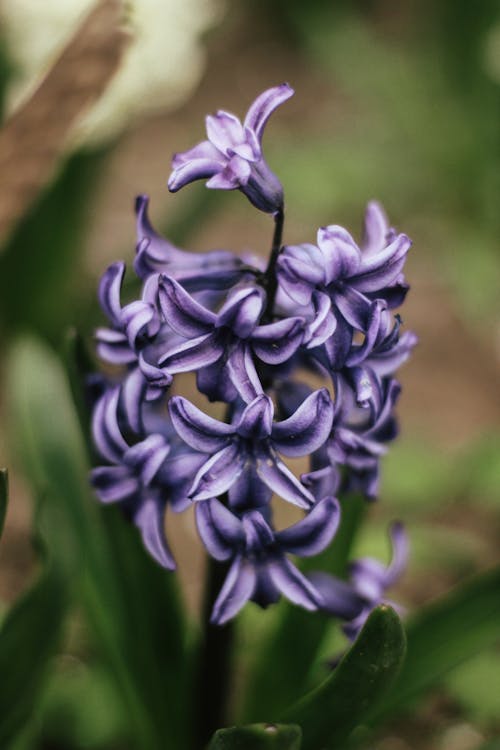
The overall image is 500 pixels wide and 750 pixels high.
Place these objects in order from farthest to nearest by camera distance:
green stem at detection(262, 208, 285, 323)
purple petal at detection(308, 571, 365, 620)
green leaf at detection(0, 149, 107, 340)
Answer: green leaf at detection(0, 149, 107, 340) → purple petal at detection(308, 571, 365, 620) → green stem at detection(262, 208, 285, 323)

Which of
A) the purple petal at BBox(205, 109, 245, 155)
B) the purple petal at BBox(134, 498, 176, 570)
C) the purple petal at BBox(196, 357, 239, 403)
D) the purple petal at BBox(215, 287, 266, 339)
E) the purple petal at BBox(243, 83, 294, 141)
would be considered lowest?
the purple petal at BBox(134, 498, 176, 570)

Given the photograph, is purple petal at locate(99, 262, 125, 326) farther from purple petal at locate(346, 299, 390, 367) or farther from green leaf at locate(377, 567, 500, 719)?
green leaf at locate(377, 567, 500, 719)

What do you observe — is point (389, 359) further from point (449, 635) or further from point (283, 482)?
point (449, 635)

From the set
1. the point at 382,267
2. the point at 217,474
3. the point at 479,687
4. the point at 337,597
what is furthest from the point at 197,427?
the point at 479,687

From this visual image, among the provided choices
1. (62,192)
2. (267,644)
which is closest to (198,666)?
(267,644)

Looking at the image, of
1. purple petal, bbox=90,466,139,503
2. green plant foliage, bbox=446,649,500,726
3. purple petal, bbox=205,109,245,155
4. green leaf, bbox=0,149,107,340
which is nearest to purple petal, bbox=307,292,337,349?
purple petal, bbox=205,109,245,155

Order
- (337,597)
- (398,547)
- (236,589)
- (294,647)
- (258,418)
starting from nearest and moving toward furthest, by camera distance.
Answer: (258,418) < (236,589) < (337,597) < (398,547) < (294,647)

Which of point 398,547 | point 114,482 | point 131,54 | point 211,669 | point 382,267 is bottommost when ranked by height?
point 211,669
